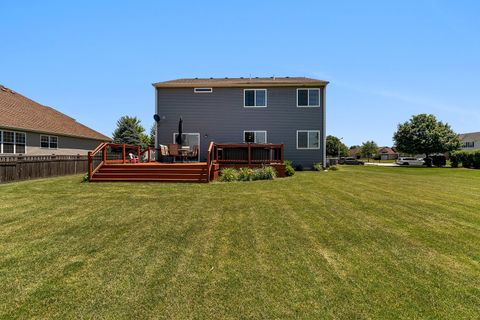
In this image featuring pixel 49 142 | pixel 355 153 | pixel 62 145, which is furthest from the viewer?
Result: pixel 355 153

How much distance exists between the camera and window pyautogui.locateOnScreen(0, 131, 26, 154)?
1560 centimetres

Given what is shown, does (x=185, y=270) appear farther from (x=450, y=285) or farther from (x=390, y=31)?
(x=390, y=31)

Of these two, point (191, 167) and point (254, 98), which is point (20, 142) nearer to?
point (191, 167)

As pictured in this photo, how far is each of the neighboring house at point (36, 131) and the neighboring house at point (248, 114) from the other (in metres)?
8.63

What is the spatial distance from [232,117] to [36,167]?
11.3 m

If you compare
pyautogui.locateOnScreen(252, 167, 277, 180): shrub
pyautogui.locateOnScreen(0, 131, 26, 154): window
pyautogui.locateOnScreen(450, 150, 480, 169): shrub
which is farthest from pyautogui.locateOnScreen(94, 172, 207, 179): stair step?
pyautogui.locateOnScreen(450, 150, 480, 169): shrub

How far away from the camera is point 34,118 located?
18.7m

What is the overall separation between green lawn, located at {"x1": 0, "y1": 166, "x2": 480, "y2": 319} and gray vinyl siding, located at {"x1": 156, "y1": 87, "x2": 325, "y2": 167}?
11.1 meters

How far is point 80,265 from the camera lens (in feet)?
11.1

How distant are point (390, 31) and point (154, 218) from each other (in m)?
12.2

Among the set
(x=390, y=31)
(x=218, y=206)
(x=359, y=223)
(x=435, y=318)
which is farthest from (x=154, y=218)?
(x=390, y=31)

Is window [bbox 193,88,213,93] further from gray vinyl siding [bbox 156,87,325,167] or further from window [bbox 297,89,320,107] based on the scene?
window [bbox 297,89,320,107]

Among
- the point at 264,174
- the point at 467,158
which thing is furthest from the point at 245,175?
the point at 467,158

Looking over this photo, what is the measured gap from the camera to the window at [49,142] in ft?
60.9
